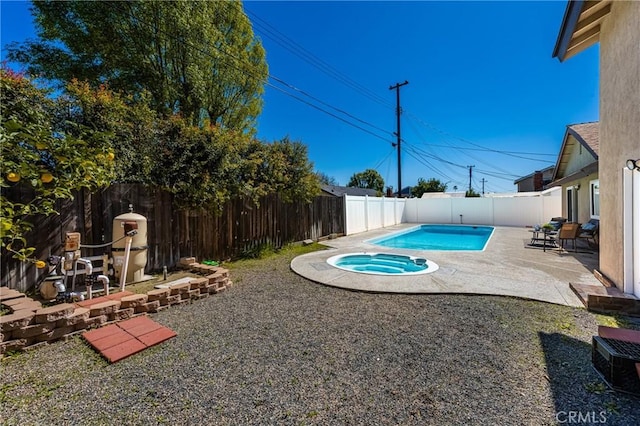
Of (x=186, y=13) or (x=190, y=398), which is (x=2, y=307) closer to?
(x=190, y=398)

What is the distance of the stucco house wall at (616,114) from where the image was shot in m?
3.87

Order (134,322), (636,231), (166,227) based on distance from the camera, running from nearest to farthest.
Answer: (134,322), (636,231), (166,227)

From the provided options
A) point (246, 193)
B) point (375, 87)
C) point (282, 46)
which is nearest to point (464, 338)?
point (246, 193)

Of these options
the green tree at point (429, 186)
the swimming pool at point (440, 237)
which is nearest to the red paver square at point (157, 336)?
the swimming pool at point (440, 237)

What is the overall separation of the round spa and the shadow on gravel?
4.31 m

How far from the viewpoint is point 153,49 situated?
1124 centimetres

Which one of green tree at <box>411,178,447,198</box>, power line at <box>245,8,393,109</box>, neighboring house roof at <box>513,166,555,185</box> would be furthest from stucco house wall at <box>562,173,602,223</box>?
green tree at <box>411,178,447,198</box>

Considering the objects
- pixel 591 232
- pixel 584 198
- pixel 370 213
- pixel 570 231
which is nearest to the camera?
pixel 570 231

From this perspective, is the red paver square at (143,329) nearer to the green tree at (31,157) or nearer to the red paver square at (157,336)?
the red paver square at (157,336)

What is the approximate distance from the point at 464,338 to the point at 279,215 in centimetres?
725

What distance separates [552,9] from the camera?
7273 millimetres

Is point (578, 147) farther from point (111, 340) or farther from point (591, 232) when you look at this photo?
point (111, 340)

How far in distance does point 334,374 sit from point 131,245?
4549 millimetres

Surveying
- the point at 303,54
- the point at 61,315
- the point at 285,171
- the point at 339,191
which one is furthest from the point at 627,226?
the point at 339,191
